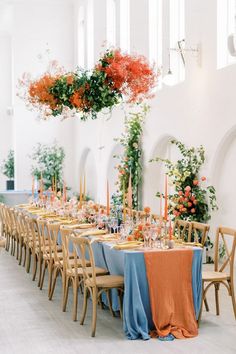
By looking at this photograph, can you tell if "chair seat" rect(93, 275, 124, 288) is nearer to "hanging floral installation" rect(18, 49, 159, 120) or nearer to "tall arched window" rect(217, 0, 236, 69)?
"hanging floral installation" rect(18, 49, 159, 120)

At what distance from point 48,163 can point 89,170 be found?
50.6 inches

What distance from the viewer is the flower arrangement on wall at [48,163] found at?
1945cm

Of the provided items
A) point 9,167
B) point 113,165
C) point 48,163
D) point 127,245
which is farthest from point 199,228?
point 9,167

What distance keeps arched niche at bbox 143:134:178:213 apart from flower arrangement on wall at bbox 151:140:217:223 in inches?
72.2

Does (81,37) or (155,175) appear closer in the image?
(155,175)

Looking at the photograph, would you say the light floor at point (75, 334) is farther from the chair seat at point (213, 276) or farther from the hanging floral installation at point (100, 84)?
the hanging floral installation at point (100, 84)

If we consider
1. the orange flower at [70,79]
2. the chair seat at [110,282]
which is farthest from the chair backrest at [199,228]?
the orange flower at [70,79]

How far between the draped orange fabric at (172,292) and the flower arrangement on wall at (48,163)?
503 inches

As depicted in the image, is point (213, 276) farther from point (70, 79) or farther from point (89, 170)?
point (89, 170)

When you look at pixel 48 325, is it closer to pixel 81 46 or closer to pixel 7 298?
pixel 7 298

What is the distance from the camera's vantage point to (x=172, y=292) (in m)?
6.53

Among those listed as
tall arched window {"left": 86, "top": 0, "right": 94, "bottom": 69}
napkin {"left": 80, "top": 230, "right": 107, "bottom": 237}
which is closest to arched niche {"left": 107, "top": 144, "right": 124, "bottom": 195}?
tall arched window {"left": 86, "top": 0, "right": 94, "bottom": 69}

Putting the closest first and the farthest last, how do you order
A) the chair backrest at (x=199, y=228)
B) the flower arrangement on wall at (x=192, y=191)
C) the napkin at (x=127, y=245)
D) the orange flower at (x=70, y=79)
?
the napkin at (x=127, y=245) → the chair backrest at (x=199, y=228) → the orange flower at (x=70, y=79) → the flower arrangement on wall at (x=192, y=191)

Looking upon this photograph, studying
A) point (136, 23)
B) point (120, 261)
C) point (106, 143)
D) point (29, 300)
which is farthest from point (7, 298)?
point (106, 143)
